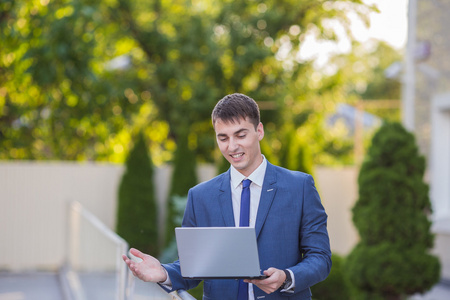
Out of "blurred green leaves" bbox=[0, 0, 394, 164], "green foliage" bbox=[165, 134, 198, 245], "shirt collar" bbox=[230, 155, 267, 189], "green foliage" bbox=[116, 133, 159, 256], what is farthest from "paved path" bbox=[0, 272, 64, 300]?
"shirt collar" bbox=[230, 155, 267, 189]

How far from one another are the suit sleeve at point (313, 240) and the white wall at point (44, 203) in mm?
11106

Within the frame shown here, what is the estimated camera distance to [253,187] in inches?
107

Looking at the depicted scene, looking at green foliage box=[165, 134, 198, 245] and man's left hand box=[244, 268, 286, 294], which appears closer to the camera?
man's left hand box=[244, 268, 286, 294]

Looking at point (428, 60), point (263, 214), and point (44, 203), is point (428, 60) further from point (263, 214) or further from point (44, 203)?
point (263, 214)

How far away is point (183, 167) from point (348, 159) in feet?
38.4

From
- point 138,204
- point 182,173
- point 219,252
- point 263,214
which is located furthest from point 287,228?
point 182,173

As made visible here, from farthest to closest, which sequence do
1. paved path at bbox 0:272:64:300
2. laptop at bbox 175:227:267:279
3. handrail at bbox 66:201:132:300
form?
1. paved path at bbox 0:272:64:300
2. handrail at bbox 66:201:132:300
3. laptop at bbox 175:227:267:279

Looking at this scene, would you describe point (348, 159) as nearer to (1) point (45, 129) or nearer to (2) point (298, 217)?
(1) point (45, 129)

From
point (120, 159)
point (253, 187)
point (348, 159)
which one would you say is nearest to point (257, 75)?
point (120, 159)

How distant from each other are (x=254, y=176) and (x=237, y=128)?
222 mm

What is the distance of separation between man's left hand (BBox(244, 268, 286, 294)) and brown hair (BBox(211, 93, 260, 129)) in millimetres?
582

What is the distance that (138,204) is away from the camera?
44.1ft

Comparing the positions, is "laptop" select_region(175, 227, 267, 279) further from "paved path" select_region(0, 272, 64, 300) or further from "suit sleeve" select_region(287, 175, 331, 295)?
"paved path" select_region(0, 272, 64, 300)

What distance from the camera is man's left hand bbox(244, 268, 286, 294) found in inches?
92.7
